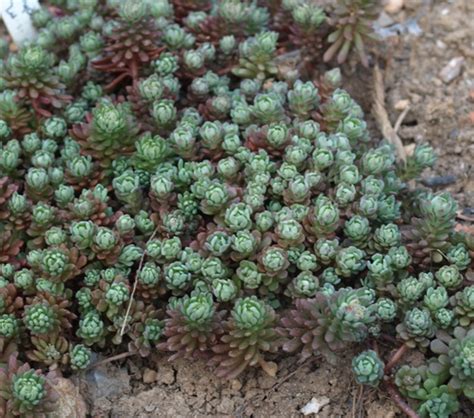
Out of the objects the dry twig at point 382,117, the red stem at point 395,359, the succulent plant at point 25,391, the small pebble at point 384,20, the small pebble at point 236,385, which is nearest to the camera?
the succulent plant at point 25,391

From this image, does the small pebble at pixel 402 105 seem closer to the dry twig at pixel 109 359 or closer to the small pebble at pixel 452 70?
the small pebble at pixel 452 70

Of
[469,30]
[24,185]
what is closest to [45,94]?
[24,185]

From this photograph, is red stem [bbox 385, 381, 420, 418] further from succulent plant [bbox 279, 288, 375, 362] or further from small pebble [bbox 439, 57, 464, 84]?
small pebble [bbox 439, 57, 464, 84]

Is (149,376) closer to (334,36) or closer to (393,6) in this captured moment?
(334,36)

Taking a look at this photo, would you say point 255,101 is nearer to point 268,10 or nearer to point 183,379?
point 268,10

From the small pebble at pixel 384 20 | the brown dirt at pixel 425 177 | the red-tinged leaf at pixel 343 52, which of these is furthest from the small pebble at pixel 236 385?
the small pebble at pixel 384 20
